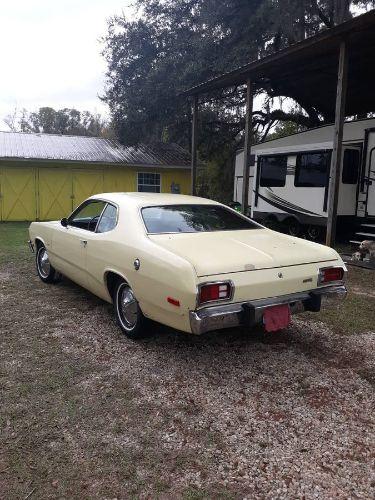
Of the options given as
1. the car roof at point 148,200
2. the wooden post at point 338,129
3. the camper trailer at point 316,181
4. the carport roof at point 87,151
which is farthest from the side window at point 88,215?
the carport roof at point 87,151

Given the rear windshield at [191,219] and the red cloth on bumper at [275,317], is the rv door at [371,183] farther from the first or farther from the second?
the red cloth on bumper at [275,317]

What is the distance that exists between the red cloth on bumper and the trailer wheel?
8620mm

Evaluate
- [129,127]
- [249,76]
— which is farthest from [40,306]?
Answer: [129,127]

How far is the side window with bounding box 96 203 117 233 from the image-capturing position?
4821 millimetres

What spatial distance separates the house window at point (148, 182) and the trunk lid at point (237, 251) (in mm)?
15843

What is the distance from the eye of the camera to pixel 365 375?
3766 mm

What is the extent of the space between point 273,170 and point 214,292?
1019 cm

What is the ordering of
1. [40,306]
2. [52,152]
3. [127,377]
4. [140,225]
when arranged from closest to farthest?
[127,377]
[140,225]
[40,306]
[52,152]

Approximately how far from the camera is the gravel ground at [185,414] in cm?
244

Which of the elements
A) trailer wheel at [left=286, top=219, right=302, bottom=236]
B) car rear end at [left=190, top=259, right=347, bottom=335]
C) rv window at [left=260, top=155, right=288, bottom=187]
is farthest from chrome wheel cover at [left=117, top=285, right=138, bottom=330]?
rv window at [left=260, top=155, right=288, bottom=187]

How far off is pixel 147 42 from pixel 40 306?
14.4 meters

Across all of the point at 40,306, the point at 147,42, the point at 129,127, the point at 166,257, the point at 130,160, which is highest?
the point at 147,42

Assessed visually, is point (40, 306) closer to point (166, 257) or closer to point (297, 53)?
point (166, 257)

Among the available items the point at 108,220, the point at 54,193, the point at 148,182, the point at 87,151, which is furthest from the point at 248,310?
the point at 87,151
